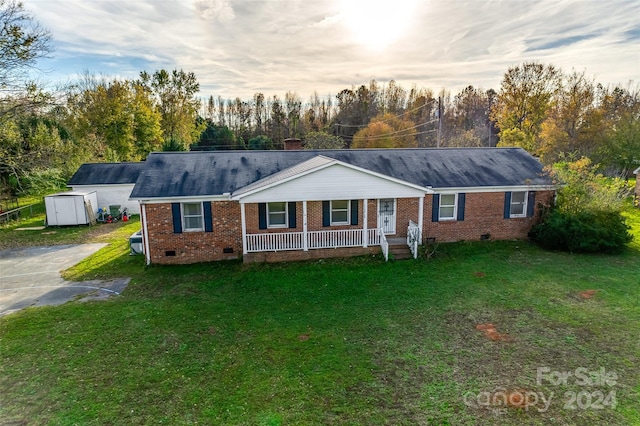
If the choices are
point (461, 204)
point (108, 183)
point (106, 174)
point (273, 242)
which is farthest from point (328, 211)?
point (106, 174)

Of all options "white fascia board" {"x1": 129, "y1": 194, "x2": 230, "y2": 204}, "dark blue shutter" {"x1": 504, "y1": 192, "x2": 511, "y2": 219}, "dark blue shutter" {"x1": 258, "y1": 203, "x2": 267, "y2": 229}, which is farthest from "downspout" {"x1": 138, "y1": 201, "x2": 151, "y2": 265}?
"dark blue shutter" {"x1": 504, "y1": 192, "x2": 511, "y2": 219}

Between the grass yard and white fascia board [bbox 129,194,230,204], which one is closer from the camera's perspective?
the grass yard

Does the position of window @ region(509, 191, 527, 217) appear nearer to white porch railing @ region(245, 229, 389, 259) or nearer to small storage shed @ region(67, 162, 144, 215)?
white porch railing @ region(245, 229, 389, 259)

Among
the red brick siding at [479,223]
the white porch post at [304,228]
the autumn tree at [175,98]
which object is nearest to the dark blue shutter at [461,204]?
the red brick siding at [479,223]

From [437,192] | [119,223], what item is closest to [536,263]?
[437,192]

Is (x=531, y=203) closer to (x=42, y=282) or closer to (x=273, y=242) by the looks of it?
(x=273, y=242)

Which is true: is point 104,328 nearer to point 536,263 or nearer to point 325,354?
point 325,354
